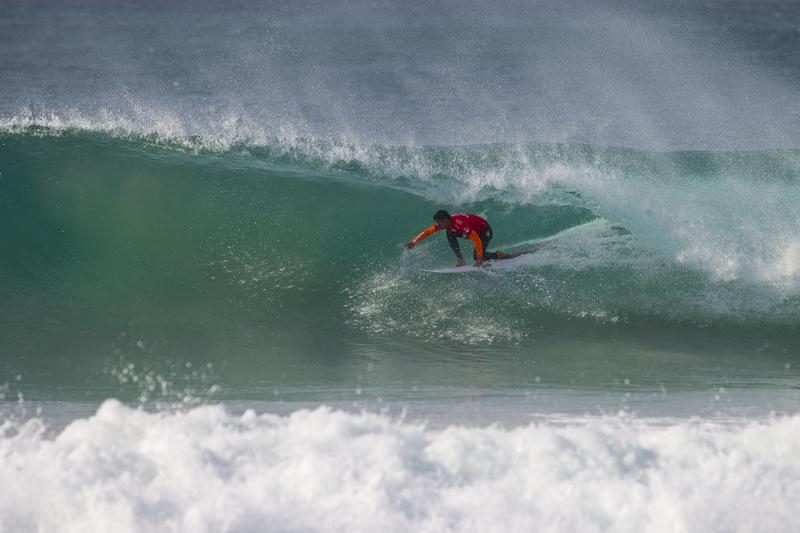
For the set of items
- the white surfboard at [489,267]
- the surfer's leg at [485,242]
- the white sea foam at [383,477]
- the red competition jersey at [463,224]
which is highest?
the red competition jersey at [463,224]

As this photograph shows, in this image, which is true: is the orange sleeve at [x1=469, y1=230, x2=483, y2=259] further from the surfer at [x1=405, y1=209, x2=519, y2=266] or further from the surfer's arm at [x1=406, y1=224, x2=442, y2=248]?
the surfer's arm at [x1=406, y1=224, x2=442, y2=248]

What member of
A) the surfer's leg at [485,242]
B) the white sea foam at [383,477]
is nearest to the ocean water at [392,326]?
the white sea foam at [383,477]

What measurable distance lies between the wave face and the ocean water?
35mm

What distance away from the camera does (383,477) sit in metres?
6.95

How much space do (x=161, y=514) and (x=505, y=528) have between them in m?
2.26

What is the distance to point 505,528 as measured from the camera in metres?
6.64

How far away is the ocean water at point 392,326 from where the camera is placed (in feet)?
22.6

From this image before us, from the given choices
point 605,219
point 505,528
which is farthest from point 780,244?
point 505,528

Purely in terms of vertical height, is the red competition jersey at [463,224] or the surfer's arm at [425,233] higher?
Answer: the red competition jersey at [463,224]

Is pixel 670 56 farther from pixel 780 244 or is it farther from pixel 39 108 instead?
pixel 39 108

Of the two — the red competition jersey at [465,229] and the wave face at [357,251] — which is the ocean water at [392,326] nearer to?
the wave face at [357,251]

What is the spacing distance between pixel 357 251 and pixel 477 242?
5.79 ft

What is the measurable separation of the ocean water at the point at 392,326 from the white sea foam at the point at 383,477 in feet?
0.07

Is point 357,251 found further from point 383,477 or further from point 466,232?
point 383,477
